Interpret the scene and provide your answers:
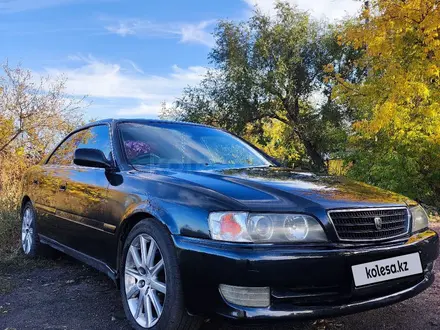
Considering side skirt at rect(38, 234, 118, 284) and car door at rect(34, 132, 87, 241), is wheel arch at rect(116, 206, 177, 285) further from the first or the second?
car door at rect(34, 132, 87, 241)

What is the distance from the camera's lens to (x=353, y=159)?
12461mm

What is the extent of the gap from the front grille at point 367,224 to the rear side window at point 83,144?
1.94 metres

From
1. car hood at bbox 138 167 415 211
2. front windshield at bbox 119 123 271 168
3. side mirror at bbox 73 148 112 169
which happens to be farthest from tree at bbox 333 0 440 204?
side mirror at bbox 73 148 112 169

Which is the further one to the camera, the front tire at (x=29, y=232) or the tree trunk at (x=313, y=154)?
the tree trunk at (x=313, y=154)

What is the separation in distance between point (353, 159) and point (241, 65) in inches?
340

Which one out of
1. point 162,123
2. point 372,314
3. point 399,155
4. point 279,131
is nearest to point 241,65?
point 279,131

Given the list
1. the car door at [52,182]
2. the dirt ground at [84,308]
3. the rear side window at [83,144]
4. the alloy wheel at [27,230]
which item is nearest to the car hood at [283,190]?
the dirt ground at [84,308]

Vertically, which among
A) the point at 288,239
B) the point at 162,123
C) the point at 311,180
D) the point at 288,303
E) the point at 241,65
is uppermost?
the point at 241,65

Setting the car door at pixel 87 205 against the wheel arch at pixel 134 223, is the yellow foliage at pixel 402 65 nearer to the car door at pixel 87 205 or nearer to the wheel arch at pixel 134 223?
the car door at pixel 87 205

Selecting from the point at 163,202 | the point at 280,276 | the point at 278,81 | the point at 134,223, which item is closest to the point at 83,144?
the point at 134,223

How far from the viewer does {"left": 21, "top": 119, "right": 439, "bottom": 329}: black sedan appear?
2.22m

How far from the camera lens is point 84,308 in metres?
3.30

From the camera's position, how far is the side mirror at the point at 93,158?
3.26 meters

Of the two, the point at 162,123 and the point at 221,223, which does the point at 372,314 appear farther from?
the point at 162,123
